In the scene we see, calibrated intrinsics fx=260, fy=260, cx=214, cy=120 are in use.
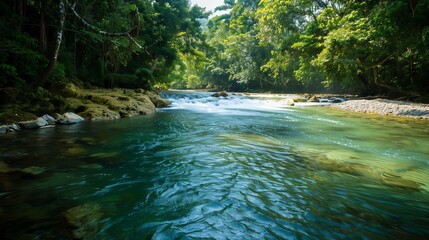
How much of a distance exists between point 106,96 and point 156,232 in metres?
9.19

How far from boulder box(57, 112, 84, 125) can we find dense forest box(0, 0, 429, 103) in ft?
2.43

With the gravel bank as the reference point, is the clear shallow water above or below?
below

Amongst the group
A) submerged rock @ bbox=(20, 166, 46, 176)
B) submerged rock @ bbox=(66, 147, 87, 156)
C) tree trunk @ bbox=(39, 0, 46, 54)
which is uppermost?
tree trunk @ bbox=(39, 0, 46, 54)

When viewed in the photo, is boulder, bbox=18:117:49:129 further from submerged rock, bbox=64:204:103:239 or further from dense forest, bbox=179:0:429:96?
dense forest, bbox=179:0:429:96

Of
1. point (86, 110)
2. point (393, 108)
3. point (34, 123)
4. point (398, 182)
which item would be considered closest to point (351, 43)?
point (393, 108)

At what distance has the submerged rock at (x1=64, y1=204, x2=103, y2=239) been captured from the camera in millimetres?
2027

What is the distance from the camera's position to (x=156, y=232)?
2113 millimetres

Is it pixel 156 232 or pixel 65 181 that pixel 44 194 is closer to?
pixel 65 181

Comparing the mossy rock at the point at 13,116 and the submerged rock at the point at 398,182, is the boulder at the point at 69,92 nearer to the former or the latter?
the mossy rock at the point at 13,116

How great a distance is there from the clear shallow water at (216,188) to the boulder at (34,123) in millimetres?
1028

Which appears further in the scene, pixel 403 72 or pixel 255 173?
pixel 403 72

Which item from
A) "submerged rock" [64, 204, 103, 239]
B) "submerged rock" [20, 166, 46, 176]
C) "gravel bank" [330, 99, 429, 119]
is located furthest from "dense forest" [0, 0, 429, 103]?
"submerged rock" [64, 204, 103, 239]

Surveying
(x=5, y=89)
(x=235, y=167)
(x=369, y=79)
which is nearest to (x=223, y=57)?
(x=369, y=79)

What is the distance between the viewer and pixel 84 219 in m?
2.24
